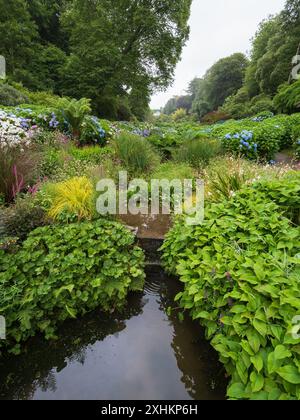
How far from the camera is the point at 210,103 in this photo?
4069cm

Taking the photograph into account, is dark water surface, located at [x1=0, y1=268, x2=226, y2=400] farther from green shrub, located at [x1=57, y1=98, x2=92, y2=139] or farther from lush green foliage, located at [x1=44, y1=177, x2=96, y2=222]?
green shrub, located at [x1=57, y1=98, x2=92, y2=139]

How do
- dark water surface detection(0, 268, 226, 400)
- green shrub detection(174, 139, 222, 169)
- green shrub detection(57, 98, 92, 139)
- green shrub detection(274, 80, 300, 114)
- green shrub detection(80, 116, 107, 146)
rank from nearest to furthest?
dark water surface detection(0, 268, 226, 400) < green shrub detection(174, 139, 222, 169) < green shrub detection(57, 98, 92, 139) < green shrub detection(80, 116, 107, 146) < green shrub detection(274, 80, 300, 114)

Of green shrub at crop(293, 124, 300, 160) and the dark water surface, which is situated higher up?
green shrub at crop(293, 124, 300, 160)

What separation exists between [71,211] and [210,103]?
4293cm

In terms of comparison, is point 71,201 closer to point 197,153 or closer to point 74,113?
point 197,153

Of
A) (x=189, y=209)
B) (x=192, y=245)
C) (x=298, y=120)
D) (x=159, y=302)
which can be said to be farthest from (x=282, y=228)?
(x=298, y=120)

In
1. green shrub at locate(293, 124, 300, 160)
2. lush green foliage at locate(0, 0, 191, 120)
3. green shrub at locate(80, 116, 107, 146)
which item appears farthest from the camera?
lush green foliage at locate(0, 0, 191, 120)

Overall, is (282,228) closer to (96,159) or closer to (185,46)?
(96,159)

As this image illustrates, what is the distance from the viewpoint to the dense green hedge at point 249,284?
1.23 meters

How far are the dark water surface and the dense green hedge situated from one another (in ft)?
0.93

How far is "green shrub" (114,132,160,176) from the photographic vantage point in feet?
15.9

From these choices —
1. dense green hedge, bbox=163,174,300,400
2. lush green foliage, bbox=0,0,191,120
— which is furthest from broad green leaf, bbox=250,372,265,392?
lush green foliage, bbox=0,0,191,120

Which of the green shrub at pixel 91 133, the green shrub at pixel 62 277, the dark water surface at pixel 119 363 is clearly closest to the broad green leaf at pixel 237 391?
the dark water surface at pixel 119 363

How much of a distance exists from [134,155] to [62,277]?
3288 mm
